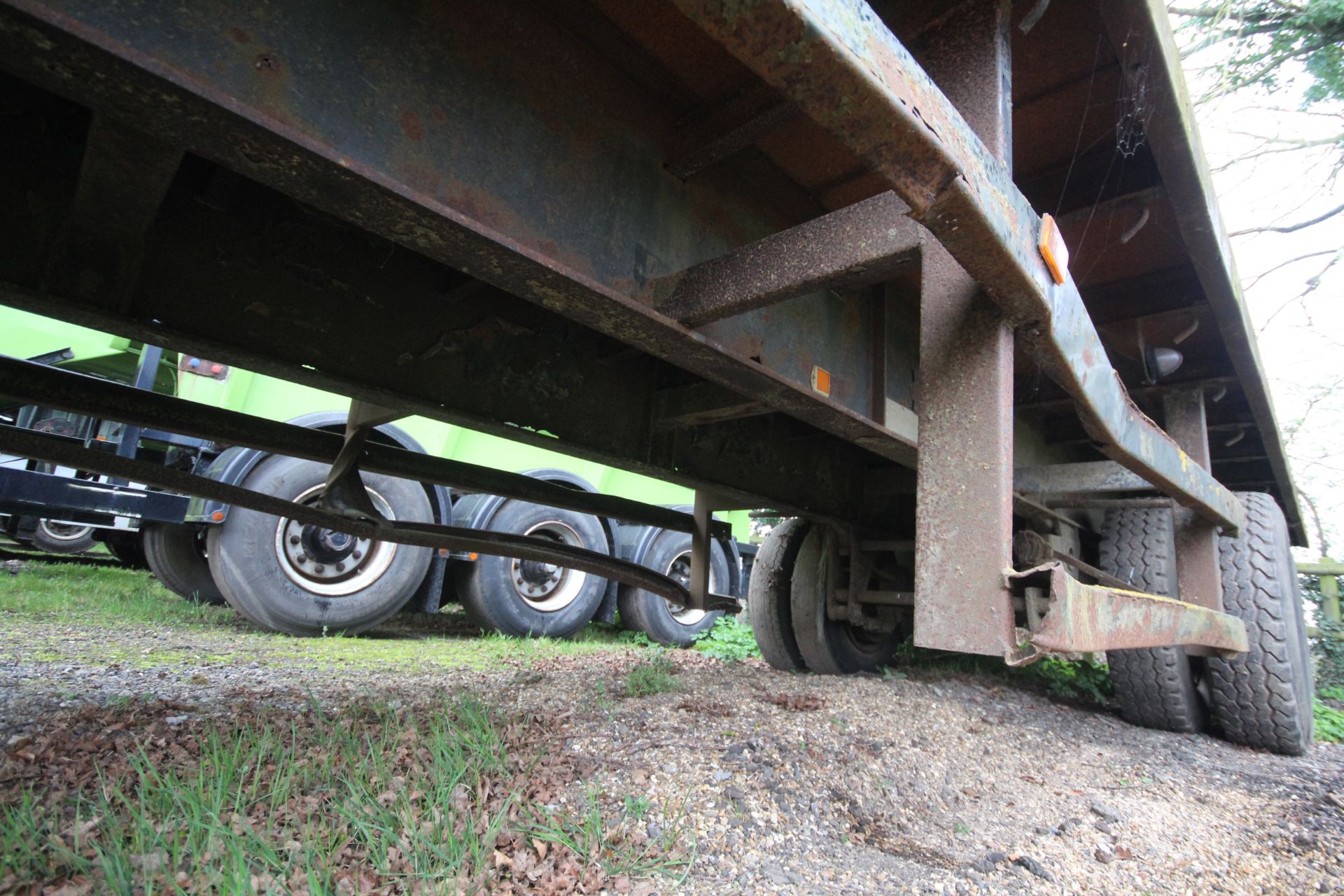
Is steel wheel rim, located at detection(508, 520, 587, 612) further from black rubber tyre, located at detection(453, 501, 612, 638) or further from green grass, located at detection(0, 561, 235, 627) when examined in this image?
green grass, located at detection(0, 561, 235, 627)

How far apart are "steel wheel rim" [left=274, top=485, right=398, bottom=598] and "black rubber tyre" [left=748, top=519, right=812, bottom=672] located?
83.1 inches

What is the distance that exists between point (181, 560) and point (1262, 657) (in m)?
6.28

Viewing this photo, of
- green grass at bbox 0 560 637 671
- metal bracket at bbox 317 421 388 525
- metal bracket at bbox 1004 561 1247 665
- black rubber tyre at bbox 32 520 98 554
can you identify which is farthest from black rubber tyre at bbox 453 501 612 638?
black rubber tyre at bbox 32 520 98 554

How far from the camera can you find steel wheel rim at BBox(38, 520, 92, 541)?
6402 mm

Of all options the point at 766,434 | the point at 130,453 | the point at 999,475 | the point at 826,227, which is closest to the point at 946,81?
the point at 826,227

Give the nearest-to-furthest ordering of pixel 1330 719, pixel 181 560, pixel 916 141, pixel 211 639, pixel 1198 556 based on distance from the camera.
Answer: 1. pixel 916 141
2. pixel 1198 556
3. pixel 211 639
4. pixel 1330 719
5. pixel 181 560

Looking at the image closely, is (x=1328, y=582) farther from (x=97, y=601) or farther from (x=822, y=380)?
(x=97, y=601)

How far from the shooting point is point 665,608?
570cm

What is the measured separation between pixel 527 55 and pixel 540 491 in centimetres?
153

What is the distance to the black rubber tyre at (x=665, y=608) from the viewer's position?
5.62m

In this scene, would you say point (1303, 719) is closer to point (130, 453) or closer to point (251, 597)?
point (251, 597)

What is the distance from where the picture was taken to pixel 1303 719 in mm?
3166

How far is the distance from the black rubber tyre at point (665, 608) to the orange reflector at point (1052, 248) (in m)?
4.26

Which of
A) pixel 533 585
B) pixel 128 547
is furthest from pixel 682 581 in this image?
pixel 128 547
